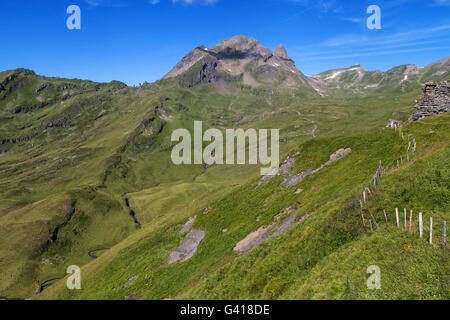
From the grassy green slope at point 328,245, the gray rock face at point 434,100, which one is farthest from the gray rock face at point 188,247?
the gray rock face at point 434,100

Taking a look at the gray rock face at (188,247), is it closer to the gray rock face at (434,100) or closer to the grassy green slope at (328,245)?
the grassy green slope at (328,245)

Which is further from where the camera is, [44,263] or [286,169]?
[44,263]

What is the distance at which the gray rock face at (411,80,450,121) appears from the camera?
55125mm

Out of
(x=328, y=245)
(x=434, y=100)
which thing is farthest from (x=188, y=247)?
(x=434, y=100)

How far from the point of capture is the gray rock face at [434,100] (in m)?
55.1

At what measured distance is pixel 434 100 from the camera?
57.2m

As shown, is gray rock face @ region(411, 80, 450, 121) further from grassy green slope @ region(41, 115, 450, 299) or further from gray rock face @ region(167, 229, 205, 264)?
gray rock face @ region(167, 229, 205, 264)

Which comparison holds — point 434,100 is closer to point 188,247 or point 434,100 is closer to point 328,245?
point 328,245
